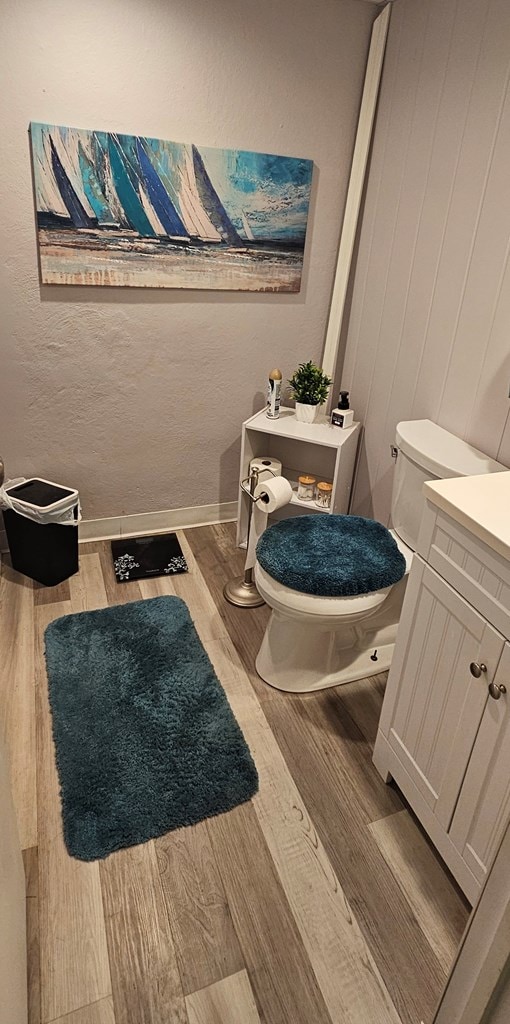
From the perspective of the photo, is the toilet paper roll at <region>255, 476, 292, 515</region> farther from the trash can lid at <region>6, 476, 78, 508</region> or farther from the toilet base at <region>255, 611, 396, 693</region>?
the trash can lid at <region>6, 476, 78, 508</region>

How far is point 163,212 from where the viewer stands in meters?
2.23

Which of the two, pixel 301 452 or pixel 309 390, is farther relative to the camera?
pixel 301 452

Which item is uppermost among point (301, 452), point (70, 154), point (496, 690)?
point (70, 154)

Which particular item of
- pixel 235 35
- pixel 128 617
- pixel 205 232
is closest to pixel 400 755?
pixel 128 617

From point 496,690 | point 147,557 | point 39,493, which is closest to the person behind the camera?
point 496,690

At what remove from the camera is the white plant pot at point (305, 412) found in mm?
2504

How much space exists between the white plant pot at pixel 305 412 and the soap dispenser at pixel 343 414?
85mm

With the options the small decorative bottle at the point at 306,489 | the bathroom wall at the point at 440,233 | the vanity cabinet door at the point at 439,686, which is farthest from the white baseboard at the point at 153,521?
the vanity cabinet door at the point at 439,686

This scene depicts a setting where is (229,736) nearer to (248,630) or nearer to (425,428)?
(248,630)

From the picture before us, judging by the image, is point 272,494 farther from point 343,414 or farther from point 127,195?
point 127,195

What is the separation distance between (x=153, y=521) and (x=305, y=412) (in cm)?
88

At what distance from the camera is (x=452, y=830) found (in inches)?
52.7

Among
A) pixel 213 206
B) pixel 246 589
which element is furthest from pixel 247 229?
pixel 246 589

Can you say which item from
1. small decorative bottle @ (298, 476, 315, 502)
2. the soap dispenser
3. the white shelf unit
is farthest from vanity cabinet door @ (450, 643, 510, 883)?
the soap dispenser
